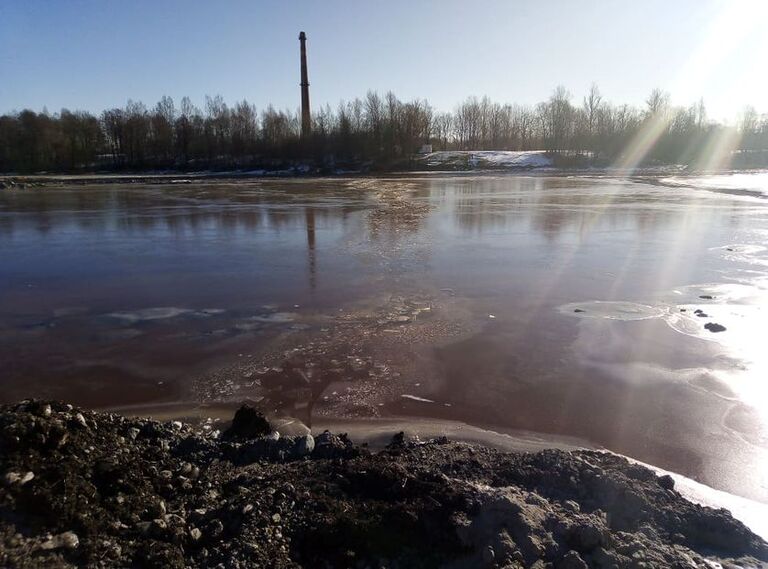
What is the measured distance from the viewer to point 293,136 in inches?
3177

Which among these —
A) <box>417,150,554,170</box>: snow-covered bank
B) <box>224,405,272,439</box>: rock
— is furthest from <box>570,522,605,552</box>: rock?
<box>417,150,554,170</box>: snow-covered bank

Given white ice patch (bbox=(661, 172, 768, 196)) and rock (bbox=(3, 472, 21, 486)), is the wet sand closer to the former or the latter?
rock (bbox=(3, 472, 21, 486))

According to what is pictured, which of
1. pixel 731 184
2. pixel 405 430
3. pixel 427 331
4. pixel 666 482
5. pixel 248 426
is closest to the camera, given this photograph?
pixel 666 482

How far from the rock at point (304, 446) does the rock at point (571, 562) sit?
2194 millimetres

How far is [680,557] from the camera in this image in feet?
10.5

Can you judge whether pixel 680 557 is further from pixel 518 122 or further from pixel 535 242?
pixel 518 122

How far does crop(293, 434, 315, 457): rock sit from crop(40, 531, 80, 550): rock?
6.10 feet

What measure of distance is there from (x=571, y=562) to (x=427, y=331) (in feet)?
16.7

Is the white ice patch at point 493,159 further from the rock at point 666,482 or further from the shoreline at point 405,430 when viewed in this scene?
the rock at point 666,482

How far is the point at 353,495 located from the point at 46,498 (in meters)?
1.86

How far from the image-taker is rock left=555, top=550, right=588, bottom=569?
3.08 meters

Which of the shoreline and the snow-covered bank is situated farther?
the snow-covered bank

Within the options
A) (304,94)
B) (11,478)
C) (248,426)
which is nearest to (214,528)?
(11,478)

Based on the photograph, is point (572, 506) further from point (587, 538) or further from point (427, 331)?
point (427, 331)
